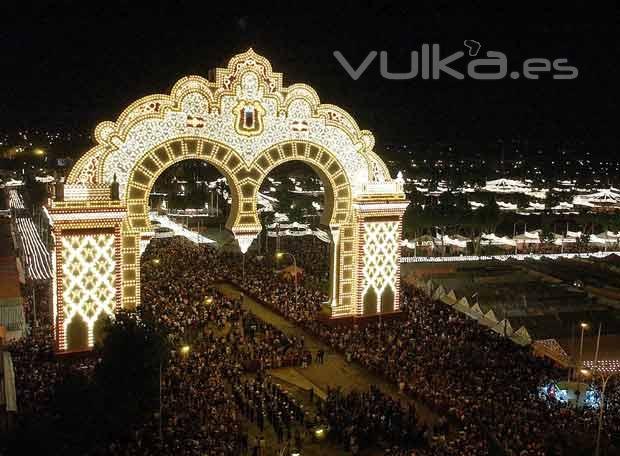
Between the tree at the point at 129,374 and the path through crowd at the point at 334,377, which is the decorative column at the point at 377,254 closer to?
the path through crowd at the point at 334,377

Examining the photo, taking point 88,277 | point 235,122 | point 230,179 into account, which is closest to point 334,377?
point 230,179

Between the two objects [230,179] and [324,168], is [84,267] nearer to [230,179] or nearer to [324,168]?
[230,179]

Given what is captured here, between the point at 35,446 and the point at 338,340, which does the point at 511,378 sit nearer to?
the point at 338,340

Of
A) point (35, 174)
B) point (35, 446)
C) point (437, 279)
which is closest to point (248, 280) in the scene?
point (437, 279)

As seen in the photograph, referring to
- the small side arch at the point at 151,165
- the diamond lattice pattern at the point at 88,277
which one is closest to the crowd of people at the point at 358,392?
the diamond lattice pattern at the point at 88,277

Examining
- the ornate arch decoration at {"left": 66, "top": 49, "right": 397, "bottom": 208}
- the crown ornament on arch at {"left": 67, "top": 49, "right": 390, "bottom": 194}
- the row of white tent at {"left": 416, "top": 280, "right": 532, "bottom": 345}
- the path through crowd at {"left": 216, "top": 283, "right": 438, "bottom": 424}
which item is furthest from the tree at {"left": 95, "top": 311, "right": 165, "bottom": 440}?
the row of white tent at {"left": 416, "top": 280, "right": 532, "bottom": 345}

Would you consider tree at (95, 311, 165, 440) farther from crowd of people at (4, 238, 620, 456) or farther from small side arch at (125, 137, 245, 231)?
small side arch at (125, 137, 245, 231)

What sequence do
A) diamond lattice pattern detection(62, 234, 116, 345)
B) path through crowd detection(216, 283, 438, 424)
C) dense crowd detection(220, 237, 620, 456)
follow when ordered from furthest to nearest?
diamond lattice pattern detection(62, 234, 116, 345) → path through crowd detection(216, 283, 438, 424) → dense crowd detection(220, 237, 620, 456)
